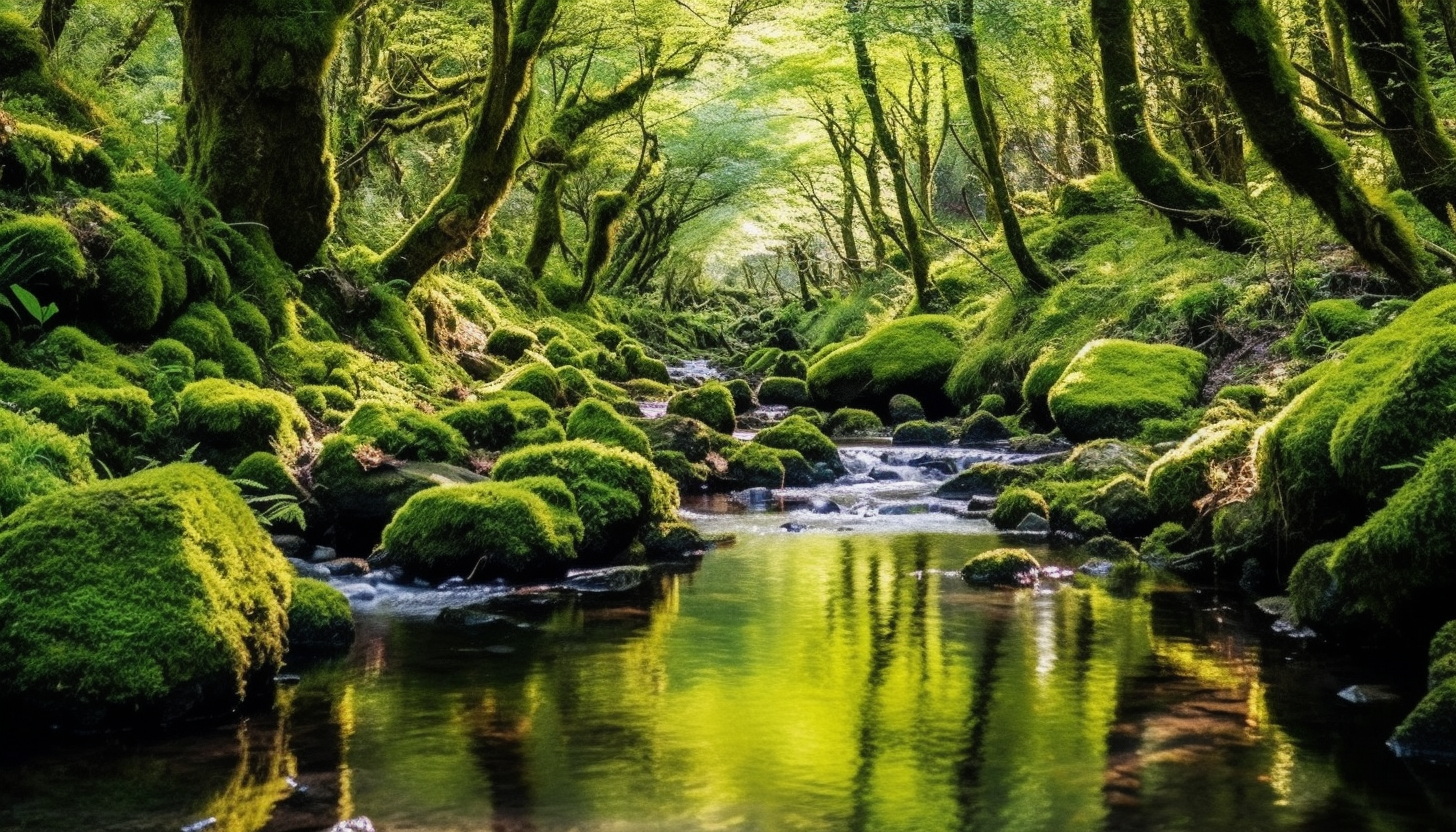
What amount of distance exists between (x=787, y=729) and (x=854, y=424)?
12.6m

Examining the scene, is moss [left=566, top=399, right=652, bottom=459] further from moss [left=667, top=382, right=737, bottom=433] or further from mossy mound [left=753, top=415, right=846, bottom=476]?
moss [left=667, top=382, right=737, bottom=433]

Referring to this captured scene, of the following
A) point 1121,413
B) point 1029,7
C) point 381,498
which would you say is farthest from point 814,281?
point 381,498

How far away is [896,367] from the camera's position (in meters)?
19.4

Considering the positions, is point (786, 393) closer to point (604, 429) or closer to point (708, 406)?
point (708, 406)

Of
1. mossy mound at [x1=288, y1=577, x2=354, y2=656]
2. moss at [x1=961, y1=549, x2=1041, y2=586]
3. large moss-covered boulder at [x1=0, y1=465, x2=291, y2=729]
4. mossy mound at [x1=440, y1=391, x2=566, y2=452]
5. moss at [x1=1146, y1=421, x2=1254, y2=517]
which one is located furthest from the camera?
mossy mound at [x1=440, y1=391, x2=566, y2=452]

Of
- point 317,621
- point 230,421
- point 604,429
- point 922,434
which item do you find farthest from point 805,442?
point 317,621

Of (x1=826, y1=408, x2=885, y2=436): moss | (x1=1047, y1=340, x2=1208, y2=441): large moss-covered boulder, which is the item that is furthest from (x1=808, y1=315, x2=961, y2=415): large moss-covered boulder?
(x1=1047, y1=340, x2=1208, y2=441): large moss-covered boulder

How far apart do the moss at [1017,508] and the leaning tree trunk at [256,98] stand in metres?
8.06

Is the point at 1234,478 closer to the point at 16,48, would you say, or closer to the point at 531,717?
the point at 531,717

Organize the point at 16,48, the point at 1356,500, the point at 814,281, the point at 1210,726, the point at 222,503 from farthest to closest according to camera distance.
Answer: the point at 814,281 → the point at 16,48 → the point at 1356,500 → the point at 222,503 → the point at 1210,726

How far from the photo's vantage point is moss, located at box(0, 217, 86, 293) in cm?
850

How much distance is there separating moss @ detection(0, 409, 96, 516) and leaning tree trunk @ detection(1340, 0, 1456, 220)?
9.04m

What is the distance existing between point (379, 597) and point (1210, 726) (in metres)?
4.92

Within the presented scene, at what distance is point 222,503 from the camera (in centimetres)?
554
